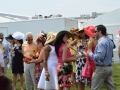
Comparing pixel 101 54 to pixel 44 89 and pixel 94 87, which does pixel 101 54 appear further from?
pixel 44 89

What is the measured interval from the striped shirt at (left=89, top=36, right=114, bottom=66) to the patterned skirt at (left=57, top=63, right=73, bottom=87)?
640 millimetres

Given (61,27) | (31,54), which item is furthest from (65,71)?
(61,27)

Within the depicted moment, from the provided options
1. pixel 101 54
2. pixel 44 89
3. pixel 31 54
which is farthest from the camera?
pixel 31 54

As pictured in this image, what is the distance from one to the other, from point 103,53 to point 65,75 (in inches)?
39.1

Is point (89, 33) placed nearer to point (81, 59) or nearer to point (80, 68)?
point (81, 59)

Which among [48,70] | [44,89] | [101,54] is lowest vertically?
[44,89]

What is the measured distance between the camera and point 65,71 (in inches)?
259

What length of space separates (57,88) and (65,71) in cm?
44

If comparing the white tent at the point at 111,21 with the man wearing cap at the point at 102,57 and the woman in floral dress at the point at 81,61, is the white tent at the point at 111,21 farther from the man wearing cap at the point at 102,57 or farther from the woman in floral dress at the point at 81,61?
the man wearing cap at the point at 102,57

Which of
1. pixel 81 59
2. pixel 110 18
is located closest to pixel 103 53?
pixel 81 59

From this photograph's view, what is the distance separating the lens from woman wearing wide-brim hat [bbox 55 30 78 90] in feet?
21.3

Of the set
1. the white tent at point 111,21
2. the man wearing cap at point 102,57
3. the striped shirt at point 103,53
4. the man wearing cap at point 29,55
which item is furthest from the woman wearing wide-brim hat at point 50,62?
the white tent at point 111,21

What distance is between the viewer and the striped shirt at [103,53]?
6.07 meters

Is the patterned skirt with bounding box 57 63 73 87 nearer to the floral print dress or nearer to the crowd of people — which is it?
the crowd of people
